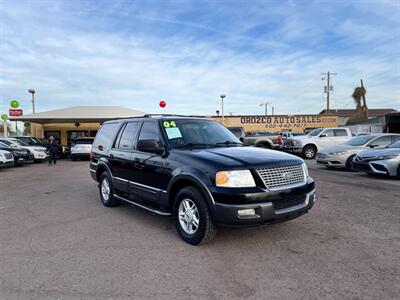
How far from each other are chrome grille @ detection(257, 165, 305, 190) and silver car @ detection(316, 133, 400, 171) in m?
8.71

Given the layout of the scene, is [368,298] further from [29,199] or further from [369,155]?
[369,155]

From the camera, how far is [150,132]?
5.25m

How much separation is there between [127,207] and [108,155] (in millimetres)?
1195

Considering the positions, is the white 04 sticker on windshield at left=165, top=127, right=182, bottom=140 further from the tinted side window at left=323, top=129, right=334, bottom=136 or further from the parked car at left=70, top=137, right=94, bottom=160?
the parked car at left=70, top=137, right=94, bottom=160

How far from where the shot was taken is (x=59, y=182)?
1036 centimetres

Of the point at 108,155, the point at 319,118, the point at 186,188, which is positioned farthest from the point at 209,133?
the point at 319,118

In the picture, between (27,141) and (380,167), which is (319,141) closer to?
(380,167)

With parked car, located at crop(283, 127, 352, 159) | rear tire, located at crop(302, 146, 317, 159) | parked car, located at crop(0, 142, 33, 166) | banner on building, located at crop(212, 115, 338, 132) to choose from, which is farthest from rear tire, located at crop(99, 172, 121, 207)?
banner on building, located at crop(212, 115, 338, 132)

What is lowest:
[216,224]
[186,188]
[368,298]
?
[368,298]

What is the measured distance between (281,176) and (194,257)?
1556 millimetres

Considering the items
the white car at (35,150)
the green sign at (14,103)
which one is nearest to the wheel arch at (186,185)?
the white car at (35,150)

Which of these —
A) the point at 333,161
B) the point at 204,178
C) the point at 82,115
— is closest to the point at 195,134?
the point at 204,178

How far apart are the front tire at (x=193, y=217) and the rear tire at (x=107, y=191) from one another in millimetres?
2409

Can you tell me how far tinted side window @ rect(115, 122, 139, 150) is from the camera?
569cm
